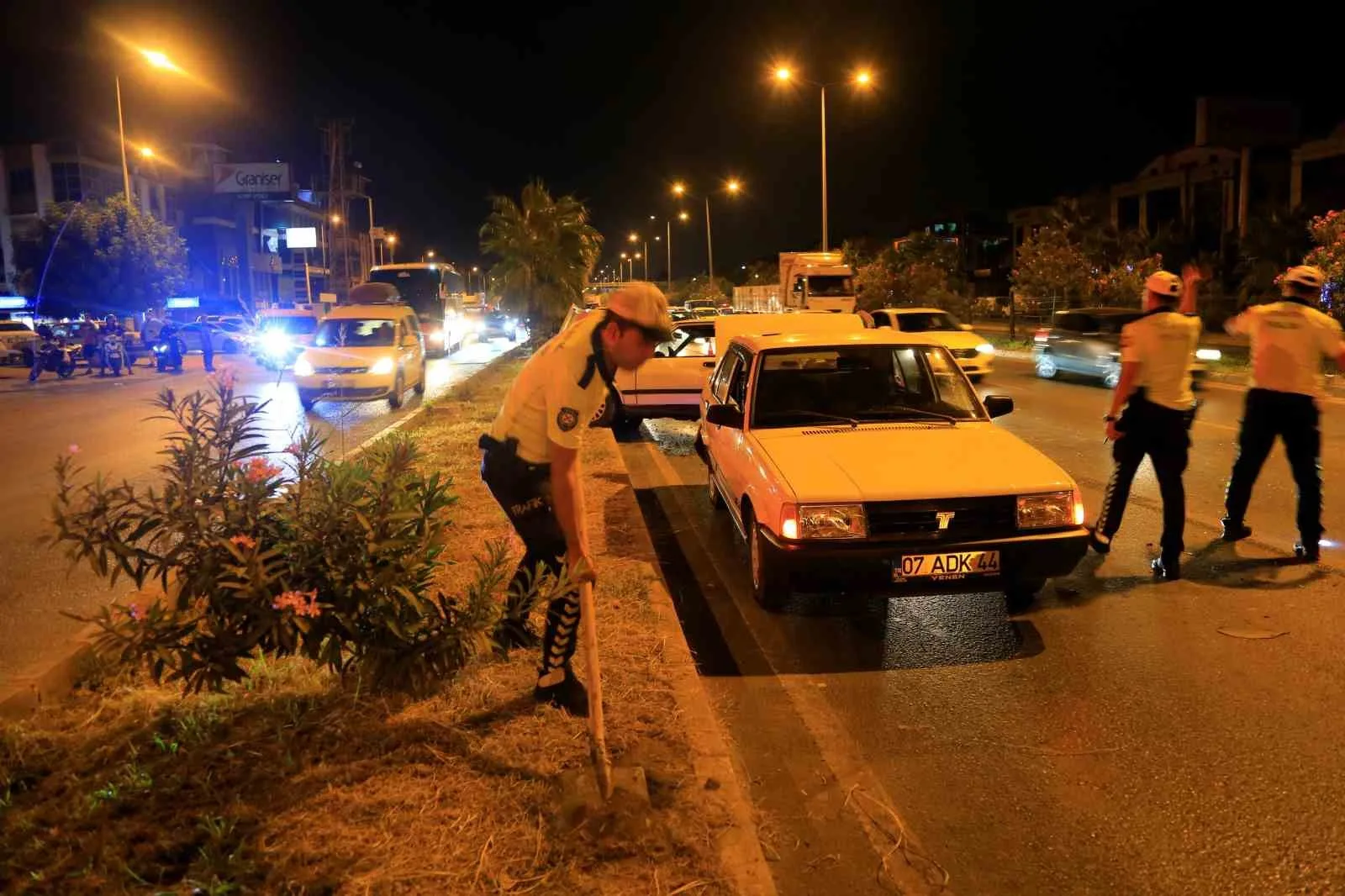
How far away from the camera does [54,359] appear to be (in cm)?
2481

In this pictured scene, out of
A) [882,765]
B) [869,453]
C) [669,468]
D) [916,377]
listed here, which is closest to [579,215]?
[669,468]

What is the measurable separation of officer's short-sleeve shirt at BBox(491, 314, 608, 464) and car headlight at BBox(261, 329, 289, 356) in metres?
24.7

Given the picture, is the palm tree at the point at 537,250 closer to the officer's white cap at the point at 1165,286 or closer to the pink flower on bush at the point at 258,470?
the officer's white cap at the point at 1165,286

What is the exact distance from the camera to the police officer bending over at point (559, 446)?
3.57m

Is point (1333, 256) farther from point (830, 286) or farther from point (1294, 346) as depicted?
point (830, 286)

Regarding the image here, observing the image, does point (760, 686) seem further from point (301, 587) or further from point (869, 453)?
point (301, 587)

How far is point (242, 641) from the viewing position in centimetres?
330

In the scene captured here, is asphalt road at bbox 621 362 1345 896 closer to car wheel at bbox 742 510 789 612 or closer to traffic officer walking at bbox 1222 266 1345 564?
car wheel at bbox 742 510 789 612

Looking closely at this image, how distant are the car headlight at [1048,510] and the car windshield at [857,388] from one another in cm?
130

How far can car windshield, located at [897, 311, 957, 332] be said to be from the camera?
19922mm

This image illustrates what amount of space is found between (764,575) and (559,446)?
207 cm

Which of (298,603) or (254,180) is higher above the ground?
(254,180)

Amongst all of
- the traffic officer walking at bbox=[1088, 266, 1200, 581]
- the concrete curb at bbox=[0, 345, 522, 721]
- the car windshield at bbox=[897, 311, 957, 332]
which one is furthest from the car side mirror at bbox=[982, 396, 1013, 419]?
the car windshield at bbox=[897, 311, 957, 332]

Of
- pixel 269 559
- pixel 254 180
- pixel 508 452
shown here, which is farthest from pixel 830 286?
pixel 254 180
